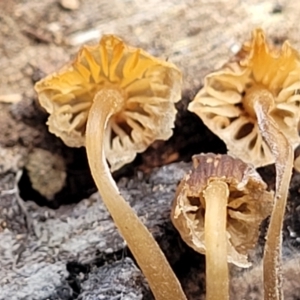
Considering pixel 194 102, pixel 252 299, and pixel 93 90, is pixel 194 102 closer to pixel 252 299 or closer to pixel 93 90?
pixel 93 90

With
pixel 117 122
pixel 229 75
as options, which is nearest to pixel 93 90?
pixel 117 122

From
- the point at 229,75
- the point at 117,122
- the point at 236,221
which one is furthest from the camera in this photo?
the point at 117,122

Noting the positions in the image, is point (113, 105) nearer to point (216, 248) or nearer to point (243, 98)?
point (243, 98)

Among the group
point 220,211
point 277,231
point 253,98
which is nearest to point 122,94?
point 253,98

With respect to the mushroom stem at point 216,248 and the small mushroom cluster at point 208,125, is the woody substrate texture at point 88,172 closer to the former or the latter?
the small mushroom cluster at point 208,125

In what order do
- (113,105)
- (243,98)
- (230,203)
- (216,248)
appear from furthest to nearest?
(243,98) < (113,105) < (230,203) < (216,248)

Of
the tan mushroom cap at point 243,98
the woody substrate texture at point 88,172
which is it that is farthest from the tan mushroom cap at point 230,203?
the tan mushroom cap at point 243,98

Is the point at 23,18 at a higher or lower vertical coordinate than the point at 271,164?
higher
